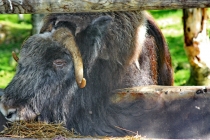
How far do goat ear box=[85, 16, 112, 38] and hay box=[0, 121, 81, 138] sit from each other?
2.46 ft

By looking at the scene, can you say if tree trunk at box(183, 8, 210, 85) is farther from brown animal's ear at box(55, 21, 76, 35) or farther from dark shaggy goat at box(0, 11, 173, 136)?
brown animal's ear at box(55, 21, 76, 35)

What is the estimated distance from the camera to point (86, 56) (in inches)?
169

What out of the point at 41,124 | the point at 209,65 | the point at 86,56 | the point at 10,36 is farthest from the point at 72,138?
the point at 10,36

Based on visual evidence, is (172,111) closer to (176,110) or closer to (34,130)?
(176,110)

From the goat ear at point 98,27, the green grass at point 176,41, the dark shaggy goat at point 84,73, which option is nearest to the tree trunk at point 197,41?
the green grass at point 176,41

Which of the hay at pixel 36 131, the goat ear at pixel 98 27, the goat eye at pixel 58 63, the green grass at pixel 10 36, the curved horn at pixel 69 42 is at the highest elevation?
the green grass at pixel 10 36

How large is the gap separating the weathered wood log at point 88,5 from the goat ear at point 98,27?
0.63 m

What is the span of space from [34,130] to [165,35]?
248 inches

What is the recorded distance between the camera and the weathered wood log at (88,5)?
10.8ft

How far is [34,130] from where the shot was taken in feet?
13.2

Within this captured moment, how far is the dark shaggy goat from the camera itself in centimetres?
415

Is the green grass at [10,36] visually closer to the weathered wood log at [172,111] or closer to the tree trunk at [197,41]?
the tree trunk at [197,41]

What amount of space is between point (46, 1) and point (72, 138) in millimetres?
1006

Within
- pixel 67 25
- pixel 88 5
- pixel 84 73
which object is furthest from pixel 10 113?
pixel 88 5
